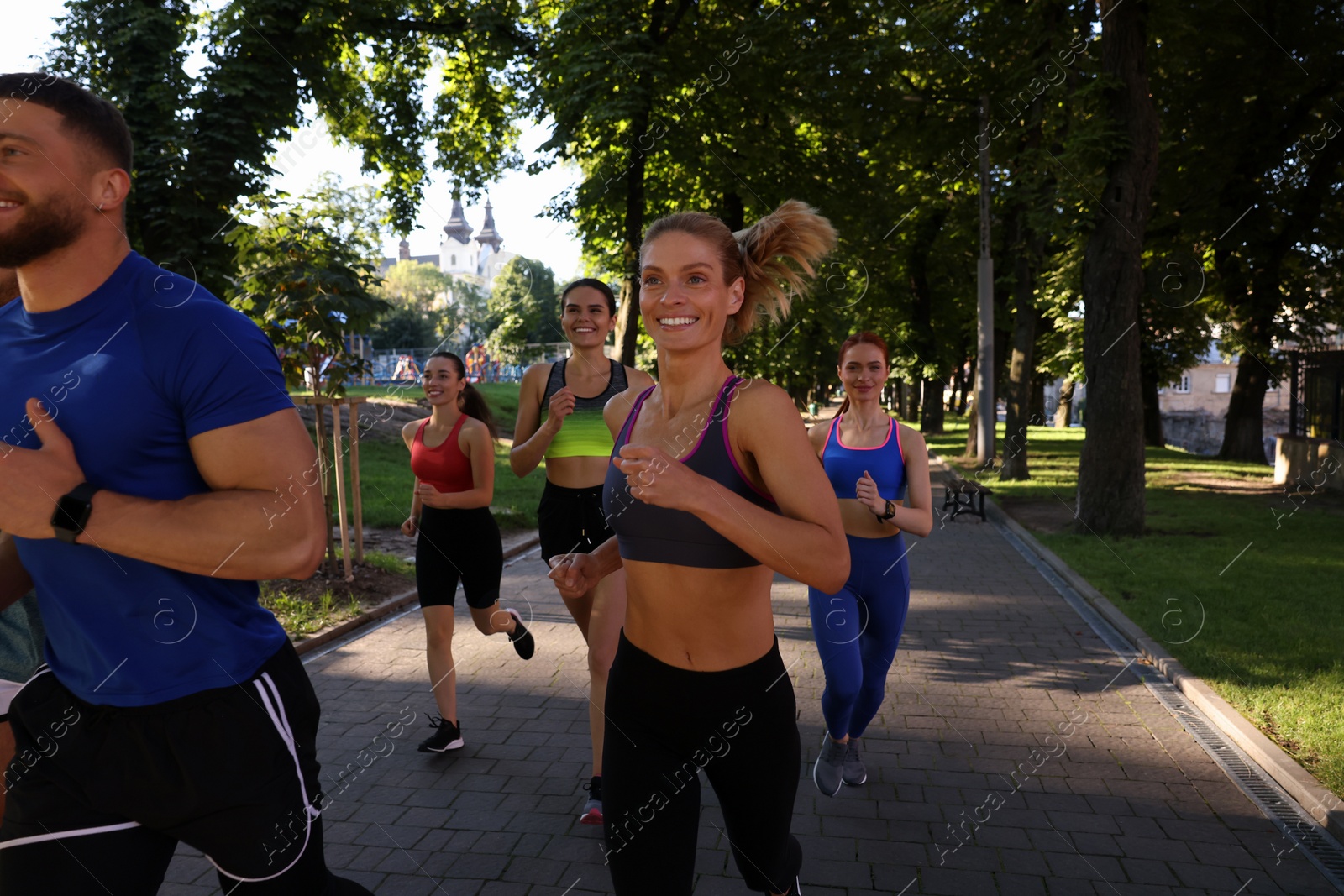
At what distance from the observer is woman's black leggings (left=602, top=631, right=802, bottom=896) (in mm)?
2496

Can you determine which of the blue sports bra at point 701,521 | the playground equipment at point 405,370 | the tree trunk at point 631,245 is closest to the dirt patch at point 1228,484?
the tree trunk at point 631,245

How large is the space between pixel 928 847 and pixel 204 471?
136 inches

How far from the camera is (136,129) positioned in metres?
14.0

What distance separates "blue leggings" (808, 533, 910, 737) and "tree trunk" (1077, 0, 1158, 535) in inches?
373

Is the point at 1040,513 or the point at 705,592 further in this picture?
the point at 1040,513

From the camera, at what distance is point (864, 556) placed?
183 inches

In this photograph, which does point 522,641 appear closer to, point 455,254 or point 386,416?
point 386,416

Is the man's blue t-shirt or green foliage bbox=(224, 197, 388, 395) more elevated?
green foliage bbox=(224, 197, 388, 395)

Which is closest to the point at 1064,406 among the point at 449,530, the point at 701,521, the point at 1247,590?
the point at 1247,590

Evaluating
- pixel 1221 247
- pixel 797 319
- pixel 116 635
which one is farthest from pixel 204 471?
pixel 1221 247

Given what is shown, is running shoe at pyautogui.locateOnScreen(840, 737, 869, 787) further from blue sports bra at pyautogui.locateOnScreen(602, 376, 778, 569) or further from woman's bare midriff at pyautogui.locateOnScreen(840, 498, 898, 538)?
blue sports bra at pyautogui.locateOnScreen(602, 376, 778, 569)

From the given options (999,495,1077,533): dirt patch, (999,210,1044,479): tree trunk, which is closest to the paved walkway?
(999,495,1077,533): dirt patch

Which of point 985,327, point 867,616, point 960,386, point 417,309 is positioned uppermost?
point 417,309

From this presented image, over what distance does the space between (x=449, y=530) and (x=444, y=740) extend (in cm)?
114
